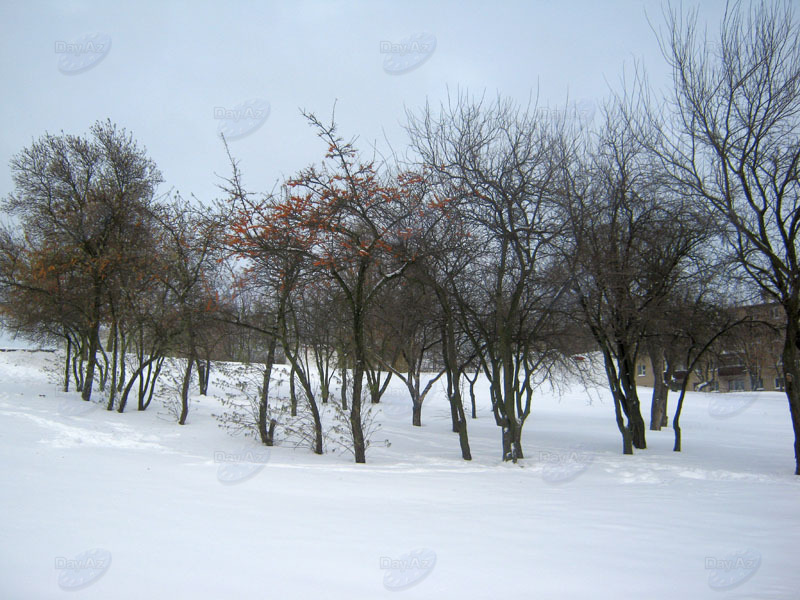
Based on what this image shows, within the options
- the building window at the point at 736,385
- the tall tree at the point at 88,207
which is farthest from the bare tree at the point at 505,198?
the building window at the point at 736,385

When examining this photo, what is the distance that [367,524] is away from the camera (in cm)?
589

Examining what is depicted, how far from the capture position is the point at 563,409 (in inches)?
1403

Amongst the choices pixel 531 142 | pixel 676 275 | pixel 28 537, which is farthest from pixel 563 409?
pixel 28 537

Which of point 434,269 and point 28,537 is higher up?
point 434,269

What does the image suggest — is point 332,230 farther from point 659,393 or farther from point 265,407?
point 659,393

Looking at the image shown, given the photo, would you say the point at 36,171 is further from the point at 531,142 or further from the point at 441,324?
the point at 531,142

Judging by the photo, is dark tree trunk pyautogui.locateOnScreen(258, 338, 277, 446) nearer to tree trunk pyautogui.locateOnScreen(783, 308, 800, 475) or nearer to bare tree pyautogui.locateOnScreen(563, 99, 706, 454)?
bare tree pyautogui.locateOnScreen(563, 99, 706, 454)

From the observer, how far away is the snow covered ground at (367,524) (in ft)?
13.8

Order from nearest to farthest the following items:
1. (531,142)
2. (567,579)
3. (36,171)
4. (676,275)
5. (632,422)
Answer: (567,579), (531,142), (676,275), (632,422), (36,171)

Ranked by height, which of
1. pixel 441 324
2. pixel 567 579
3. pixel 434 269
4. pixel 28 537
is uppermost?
pixel 434 269

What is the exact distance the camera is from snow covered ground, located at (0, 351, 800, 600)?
4219 mm

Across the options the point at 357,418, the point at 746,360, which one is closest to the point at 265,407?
the point at 357,418

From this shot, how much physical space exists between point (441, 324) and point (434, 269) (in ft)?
8.65

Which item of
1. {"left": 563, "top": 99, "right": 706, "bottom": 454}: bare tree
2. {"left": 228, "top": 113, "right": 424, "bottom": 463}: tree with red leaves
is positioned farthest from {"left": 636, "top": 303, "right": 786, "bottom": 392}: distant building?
{"left": 228, "top": 113, "right": 424, "bottom": 463}: tree with red leaves
